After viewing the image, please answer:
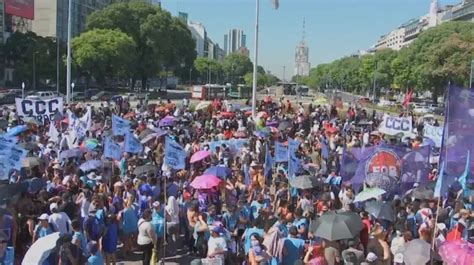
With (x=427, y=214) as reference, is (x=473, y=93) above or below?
above

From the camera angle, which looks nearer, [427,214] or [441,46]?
[427,214]

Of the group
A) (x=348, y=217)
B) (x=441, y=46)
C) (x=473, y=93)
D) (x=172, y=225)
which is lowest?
(x=172, y=225)

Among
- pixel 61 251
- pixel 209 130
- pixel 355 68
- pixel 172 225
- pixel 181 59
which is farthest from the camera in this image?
pixel 355 68

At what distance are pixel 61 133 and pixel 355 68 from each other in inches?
4722

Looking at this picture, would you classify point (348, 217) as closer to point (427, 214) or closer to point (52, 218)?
point (427, 214)

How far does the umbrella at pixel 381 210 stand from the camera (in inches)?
402

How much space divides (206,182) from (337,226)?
408 centimetres

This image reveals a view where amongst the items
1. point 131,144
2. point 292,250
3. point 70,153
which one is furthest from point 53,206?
point 131,144

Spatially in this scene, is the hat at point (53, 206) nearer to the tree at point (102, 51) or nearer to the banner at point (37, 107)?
the banner at point (37, 107)

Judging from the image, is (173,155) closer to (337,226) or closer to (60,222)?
(60,222)

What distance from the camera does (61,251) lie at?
774 cm

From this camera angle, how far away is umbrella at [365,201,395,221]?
1021cm

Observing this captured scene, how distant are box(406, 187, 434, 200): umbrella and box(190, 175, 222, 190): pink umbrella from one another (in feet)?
12.2

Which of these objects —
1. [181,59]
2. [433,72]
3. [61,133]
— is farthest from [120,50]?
[61,133]
